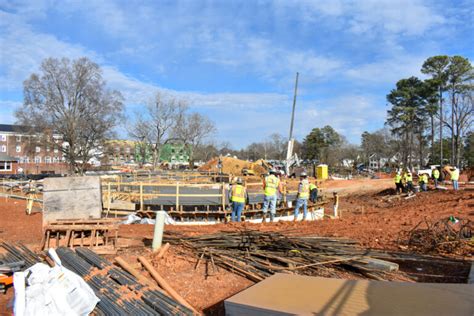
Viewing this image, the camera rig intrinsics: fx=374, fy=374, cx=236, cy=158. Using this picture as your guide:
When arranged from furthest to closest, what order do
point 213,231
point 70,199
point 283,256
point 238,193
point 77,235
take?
point 238,193 → point 213,231 → point 70,199 → point 77,235 → point 283,256

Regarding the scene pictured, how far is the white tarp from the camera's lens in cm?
486

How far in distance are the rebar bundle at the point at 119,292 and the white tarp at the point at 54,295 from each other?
23 cm

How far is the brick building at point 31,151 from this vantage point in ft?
124

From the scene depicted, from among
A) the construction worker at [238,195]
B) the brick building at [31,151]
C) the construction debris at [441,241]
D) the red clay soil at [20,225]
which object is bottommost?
the red clay soil at [20,225]

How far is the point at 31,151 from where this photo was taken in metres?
39.8

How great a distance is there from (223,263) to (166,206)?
9.25 m

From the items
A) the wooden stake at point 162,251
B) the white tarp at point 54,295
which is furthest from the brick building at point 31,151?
the white tarp at point 54,295

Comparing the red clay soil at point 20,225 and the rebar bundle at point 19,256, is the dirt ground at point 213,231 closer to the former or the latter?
the red clay soil at point 20,225

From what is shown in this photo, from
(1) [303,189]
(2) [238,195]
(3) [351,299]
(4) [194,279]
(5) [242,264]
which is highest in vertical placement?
(1) [303,189]

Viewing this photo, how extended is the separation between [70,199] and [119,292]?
553cm

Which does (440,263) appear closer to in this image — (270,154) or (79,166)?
(79,166)

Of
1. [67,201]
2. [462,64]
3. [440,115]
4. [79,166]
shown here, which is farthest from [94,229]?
[440,115]

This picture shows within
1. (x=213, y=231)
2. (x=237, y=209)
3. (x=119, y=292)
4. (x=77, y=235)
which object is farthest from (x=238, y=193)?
(x=119, y=292)

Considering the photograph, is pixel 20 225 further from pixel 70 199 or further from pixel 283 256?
pixel 283 256
